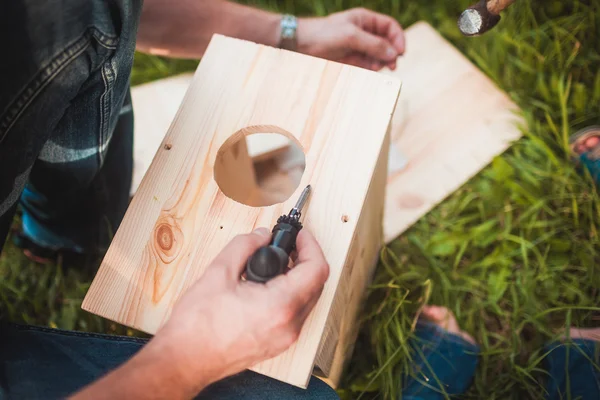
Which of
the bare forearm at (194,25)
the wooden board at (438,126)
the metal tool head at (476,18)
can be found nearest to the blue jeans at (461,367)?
the wooden board at (438,126)

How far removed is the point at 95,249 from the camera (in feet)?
5.02

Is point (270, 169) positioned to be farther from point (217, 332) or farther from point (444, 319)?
point (217, 332)

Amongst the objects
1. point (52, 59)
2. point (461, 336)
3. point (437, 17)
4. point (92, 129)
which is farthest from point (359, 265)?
point (437, 17)

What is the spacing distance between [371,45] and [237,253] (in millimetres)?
727

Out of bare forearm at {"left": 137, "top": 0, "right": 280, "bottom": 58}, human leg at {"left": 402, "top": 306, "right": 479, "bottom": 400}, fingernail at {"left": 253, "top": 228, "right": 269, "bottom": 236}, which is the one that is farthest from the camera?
human leg at {"left": 402, "top": 306, "right": 479, "bottom": 400}

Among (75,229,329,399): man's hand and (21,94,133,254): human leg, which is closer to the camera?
(75,229,329,399): man's hand

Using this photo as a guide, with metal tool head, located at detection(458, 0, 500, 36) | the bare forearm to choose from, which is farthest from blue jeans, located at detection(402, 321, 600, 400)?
the bare forearm

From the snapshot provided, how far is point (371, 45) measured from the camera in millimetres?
1272

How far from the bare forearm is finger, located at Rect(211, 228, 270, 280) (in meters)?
0.70

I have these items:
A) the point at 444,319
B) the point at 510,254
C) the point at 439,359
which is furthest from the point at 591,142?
the point at 439,359

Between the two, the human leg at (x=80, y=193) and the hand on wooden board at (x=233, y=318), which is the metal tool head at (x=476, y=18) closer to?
the hand on wooden board at (x=233, y=318)

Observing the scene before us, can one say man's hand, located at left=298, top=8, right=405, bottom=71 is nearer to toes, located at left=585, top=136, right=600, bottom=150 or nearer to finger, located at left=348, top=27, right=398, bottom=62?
finger, located at left=348, top=27, right=398, bottom=62

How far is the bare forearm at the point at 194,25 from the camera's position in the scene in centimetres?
124

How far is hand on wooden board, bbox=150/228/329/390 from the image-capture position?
28.7 inches
